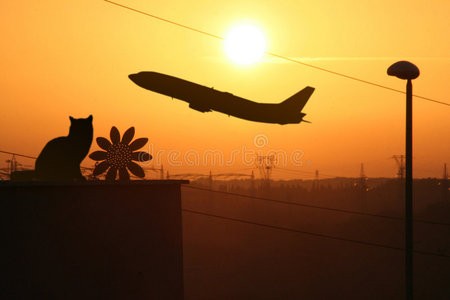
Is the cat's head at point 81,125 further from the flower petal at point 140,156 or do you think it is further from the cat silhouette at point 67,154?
the flower petal at point 140,156

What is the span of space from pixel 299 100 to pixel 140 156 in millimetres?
24657

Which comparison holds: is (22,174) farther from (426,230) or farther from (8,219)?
(426,230)

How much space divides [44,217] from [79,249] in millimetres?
1672

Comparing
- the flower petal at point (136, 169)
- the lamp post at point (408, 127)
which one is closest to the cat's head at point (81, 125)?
the flower petal at point (136, 169)

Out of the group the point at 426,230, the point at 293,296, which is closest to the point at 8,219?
the point at 293,296

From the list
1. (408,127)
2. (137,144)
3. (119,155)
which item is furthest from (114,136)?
(408,127)

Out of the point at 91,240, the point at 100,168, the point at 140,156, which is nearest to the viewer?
the point at 91,240

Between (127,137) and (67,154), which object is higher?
(127,137)

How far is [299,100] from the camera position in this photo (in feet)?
148

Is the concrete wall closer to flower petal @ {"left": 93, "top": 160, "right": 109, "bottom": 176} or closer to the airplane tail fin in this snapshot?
flower petal @ {"left": 93, "top": 160, "right": 109, "bottom": 176}

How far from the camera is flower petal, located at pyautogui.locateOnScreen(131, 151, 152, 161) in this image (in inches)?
887

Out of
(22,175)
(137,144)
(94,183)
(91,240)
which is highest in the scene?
(137,144)

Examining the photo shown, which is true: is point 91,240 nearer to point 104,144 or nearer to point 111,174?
point 111,174

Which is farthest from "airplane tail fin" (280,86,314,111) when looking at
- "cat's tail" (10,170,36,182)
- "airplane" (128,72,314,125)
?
"cat's tail" (10,170,36,182)
